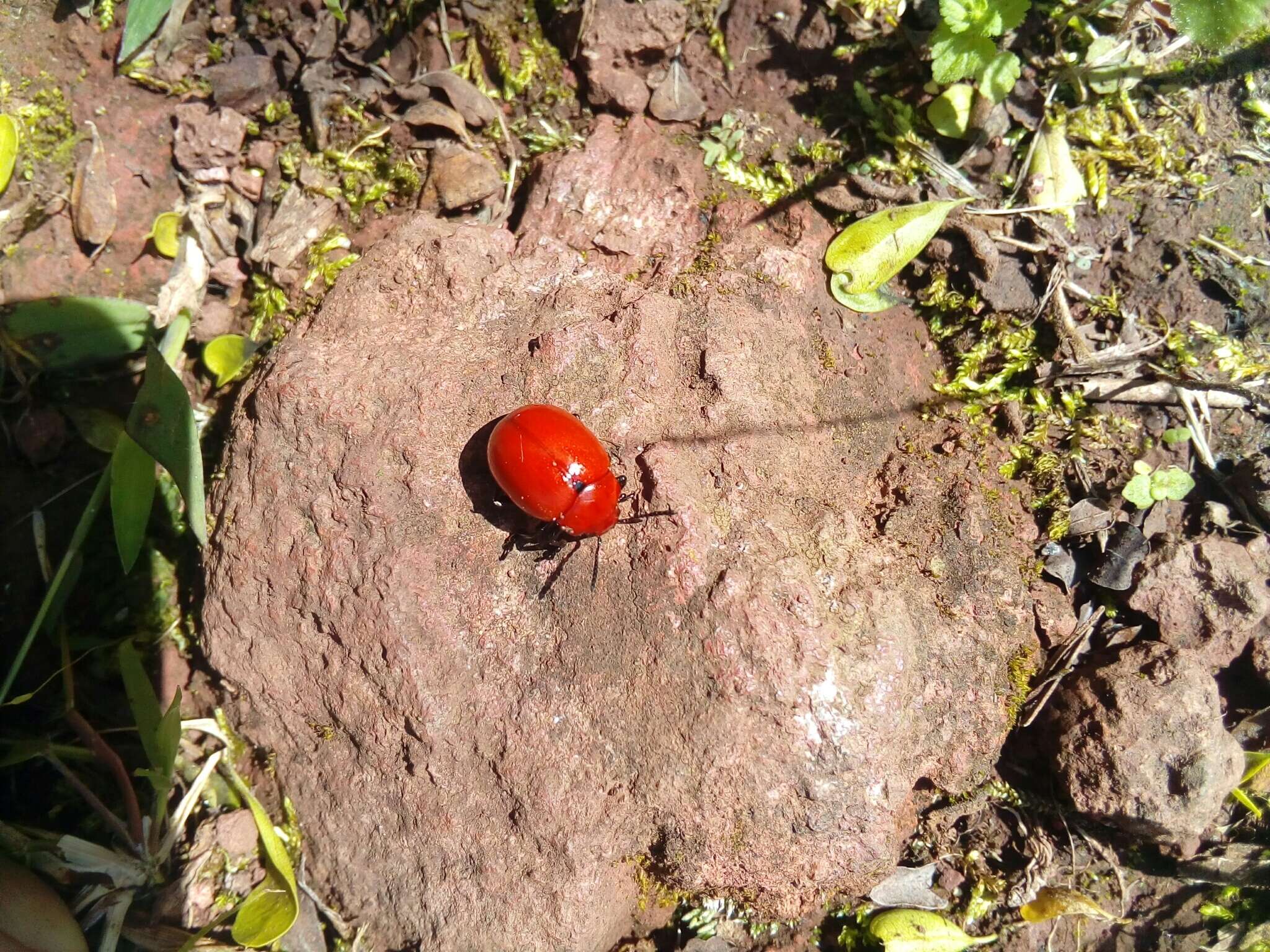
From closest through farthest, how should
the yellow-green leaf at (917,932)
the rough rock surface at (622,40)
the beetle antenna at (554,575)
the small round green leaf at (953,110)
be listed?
the beetle antenna at (554,575), the yellow-green leaf at (917,932), the small round green leaf at (953,110), the rough rock surface at (622,40)

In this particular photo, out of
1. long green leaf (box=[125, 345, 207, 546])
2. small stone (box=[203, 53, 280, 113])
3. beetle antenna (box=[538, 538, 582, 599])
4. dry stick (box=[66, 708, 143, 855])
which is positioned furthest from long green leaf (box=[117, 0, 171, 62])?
beetle antenna (box=[538, 538, 582, 599])

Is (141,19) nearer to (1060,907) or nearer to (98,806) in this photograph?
(98,806)

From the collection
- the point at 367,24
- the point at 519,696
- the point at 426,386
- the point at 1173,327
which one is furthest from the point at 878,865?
the point at 367,24

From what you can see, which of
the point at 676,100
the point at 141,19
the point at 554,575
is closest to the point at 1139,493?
the point at 554,575

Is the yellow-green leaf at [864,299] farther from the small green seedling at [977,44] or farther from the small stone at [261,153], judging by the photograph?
the small stone at [261,153]

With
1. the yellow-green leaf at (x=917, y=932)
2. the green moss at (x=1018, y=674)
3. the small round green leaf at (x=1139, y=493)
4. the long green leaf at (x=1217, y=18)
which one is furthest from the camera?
the small round green leaf at (x=1139, y=493)

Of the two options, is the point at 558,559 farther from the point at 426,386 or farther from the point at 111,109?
the point at 111,109

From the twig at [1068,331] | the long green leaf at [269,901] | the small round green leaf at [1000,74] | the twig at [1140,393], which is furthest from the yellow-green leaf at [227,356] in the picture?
the twig at [1140,393]
